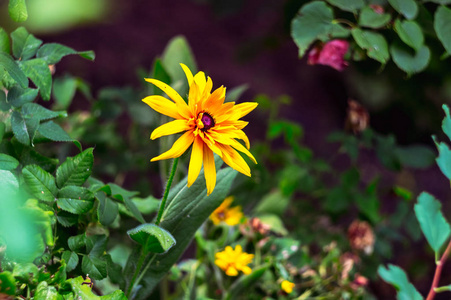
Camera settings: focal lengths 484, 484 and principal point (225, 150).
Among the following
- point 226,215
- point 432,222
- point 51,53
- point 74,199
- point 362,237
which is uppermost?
point 51,53

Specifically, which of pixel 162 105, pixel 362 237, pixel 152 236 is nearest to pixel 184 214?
pixel 152 236

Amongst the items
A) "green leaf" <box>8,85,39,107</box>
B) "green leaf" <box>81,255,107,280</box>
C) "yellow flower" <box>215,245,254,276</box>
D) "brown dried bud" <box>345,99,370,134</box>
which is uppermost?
"green leaf" <box>8,85,39,107</box>

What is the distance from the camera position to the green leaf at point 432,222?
69cm

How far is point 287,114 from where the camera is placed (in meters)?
2.12

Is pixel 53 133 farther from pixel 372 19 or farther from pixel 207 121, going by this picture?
pixel 372 19

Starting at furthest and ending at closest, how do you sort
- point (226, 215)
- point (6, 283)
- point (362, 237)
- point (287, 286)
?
1. point (362, 237)
2. point (226, 215)
3. point (287, 286)
4. point (6, 283)

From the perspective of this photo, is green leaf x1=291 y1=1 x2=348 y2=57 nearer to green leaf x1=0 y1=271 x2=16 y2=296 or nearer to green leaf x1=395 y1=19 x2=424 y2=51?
green leaf x1=395 y1=19 x2=424 y2=51

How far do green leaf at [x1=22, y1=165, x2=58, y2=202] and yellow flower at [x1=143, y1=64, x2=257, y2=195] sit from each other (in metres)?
0.14

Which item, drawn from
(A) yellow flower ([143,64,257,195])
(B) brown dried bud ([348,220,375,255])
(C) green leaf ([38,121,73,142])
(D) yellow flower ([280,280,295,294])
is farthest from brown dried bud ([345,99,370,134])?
(C) green leaf ([38,121,73,142])

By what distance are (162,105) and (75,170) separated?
13 cm

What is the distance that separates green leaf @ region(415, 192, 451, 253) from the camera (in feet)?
2.25

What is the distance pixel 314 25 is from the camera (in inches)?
32.3

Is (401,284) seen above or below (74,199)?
below

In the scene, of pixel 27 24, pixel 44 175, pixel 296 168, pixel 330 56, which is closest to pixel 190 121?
pixel 44 175
